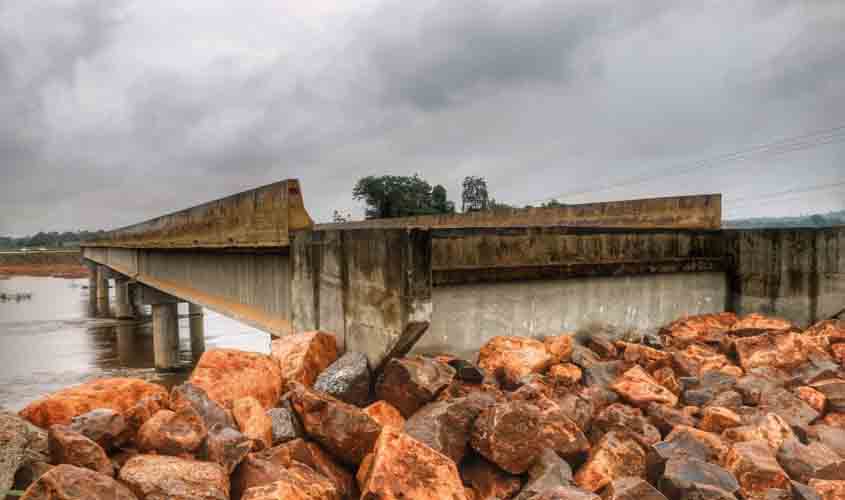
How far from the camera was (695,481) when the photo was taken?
3791 mm

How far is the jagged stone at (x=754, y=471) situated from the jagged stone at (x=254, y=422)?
11.6 ft

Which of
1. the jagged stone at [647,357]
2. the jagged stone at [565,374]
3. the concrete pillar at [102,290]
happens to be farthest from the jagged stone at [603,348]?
the concrete pillar at [102,290]

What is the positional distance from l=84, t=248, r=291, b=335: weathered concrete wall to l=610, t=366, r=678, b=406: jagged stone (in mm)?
5450

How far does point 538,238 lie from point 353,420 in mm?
4101

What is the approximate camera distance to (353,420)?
423 centimetres

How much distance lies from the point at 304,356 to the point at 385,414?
1.23 m

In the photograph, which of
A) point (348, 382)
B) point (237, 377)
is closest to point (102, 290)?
point (237, 377)

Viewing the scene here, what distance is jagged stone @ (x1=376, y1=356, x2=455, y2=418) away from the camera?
5000mm

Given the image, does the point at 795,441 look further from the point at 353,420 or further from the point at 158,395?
the point at 158,395

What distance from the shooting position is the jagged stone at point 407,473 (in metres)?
3.54

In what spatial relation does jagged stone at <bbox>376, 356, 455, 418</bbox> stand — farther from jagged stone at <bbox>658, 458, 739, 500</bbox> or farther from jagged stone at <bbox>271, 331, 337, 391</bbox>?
jagged stone at <bbox>658, 458, 739, 500</bbox>

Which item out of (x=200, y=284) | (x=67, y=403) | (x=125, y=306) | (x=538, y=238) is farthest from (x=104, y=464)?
(x=125, y=306)

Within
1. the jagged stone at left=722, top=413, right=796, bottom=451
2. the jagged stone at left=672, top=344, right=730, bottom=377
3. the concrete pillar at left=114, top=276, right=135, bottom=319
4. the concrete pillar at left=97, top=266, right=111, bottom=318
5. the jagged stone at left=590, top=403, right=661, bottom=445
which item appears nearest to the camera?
the jagged stone at left=722, top=413, right=796, bottom=451

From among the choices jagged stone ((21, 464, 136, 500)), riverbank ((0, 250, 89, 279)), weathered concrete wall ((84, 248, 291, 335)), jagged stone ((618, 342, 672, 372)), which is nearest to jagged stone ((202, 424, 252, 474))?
jagged stone ((21, 464, 136, 500))
